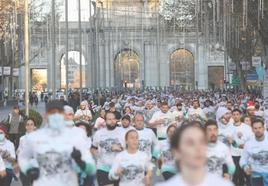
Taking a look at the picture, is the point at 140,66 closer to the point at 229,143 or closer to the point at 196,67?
the point at 196,67

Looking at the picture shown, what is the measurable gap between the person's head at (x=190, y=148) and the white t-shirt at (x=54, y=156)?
85.0 inches

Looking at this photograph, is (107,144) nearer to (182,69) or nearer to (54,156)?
(54,156)

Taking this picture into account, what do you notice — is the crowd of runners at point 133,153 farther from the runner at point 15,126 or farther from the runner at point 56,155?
the runner at point 15,126

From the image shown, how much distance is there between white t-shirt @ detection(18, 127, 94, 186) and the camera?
7.23 metres

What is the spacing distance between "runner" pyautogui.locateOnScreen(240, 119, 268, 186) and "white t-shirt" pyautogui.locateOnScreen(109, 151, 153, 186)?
1.77 metres

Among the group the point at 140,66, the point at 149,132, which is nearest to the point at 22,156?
the point at 149,132

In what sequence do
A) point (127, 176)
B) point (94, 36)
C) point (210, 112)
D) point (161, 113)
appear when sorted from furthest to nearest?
point (94, 36) → point (210, 112) → point (161, 113) → point (127, 176)

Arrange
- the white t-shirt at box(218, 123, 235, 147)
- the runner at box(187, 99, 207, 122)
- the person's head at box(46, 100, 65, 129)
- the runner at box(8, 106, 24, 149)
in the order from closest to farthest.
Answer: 1. the person's head at box(46, 100, 65, 129)
2. the white t-shirt at box(218, 123, 235, 147)
3. the runner at box(187, 99, 207, 122)
4. the runner at box(8, 106, 24, 149)

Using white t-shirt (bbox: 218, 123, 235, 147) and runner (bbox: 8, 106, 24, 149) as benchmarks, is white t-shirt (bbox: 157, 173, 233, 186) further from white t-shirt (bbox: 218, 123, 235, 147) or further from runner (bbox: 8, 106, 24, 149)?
runner (bbox: 8, 106, 24, 149)

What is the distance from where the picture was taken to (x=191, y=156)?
505 centimetres

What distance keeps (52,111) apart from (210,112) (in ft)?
64.7

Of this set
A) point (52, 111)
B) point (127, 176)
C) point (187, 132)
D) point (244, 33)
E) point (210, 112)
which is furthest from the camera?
point (244, 33)

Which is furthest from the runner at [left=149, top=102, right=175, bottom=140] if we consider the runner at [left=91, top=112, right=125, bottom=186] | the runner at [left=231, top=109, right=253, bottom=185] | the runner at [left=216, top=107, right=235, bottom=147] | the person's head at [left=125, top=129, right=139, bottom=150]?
the person's head at [left=125, top=129, right=139, bottom=150]

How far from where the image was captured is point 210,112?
26609mm
